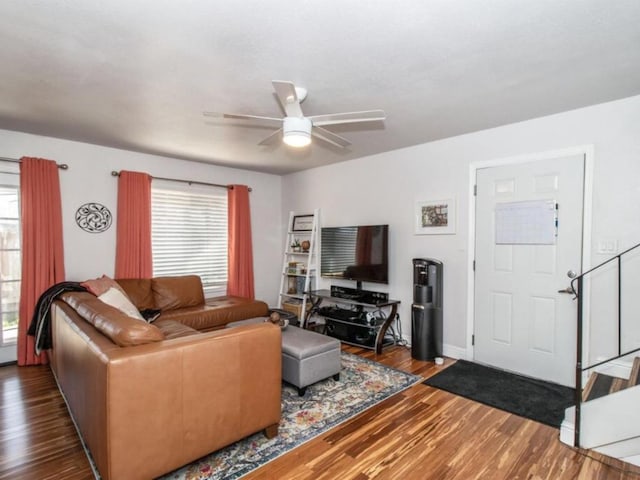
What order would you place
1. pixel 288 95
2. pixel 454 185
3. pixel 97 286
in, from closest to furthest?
1. pixel 288 95
2. pixel 97 286
3. pixel 454 185

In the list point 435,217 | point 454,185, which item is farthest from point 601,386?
point 454,185

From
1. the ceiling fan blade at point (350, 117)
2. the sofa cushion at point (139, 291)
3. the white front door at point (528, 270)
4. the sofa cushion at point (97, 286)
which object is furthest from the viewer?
the sofa cushion at point (139, 291)

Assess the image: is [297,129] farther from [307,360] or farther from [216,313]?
[216,313]

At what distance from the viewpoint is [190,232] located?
16.2 feet

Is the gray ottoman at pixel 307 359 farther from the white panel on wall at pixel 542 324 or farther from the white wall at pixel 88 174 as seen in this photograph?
the white wall at pixel 88 174

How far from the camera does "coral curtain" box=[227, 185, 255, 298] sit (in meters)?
5.20

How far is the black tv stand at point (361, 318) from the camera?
4.03m

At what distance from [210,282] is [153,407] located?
3.58m

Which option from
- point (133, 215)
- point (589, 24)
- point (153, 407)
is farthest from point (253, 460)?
point (133, 215)

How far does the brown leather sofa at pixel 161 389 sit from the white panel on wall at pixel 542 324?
2.53 metres

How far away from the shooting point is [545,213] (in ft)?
10.2

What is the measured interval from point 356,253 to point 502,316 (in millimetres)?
1850

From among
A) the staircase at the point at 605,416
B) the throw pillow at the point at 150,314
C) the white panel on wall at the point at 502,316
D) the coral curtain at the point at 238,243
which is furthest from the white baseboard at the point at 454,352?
the throw pillow at the point at 150,314

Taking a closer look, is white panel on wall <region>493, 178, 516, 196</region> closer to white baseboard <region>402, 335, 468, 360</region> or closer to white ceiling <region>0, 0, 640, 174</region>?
white ceiling <region>0, 0, 640, 174</region>
